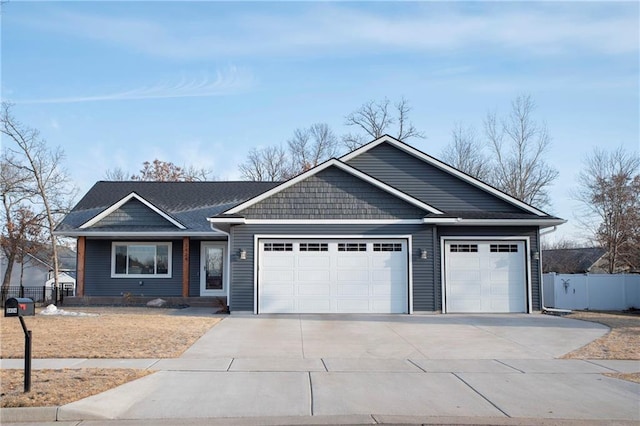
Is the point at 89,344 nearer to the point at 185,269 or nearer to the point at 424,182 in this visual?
the point at 185,269

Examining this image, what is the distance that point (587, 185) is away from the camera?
125 feet

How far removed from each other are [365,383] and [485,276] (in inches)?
458

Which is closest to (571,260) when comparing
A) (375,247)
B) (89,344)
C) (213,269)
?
(375,247)

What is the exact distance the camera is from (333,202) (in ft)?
62.5

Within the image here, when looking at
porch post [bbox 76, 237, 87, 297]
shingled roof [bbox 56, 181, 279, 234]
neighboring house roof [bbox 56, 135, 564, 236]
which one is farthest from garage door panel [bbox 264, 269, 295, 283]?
porch post [bbox 76, 237, 87, 297]

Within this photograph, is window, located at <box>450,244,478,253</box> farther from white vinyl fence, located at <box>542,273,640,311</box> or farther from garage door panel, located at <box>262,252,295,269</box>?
white vinyl fence, located at <box>542,273,640,311</box>

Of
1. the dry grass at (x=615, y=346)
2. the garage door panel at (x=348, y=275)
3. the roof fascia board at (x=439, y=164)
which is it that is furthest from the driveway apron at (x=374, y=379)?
the roof fascia board at (x=439, y=164)

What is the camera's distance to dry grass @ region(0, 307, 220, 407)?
8008mm

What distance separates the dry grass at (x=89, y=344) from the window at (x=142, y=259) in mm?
3095

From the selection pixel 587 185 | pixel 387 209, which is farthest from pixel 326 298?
pixel 587 185

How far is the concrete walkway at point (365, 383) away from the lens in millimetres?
7305

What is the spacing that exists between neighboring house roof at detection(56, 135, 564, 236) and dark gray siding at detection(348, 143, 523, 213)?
0.12ft

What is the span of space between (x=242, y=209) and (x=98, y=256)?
27.0ft

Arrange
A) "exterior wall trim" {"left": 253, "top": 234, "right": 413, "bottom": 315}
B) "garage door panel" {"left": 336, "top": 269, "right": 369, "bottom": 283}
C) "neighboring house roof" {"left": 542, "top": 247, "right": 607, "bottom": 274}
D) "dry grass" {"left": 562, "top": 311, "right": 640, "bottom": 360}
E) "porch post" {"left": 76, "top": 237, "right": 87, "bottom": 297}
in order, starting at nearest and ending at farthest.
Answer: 1. "dry grass" {"left": 562, "top": 311, "right": 640, "bottom": 360}
2. "exterior wall trim" {"left": 253, "top": 234, "right": 413, "bottom": 315}
3. "garage door panel" {"left": 336, "top": 269, "right": 369, "bottom": 283}
4. "porch post" {"left": 76, "top": 237, "right": 87, "bottom": 297}
5. "neighboring house roof" {"left": 542, "top": 247, "right": 607, "bottom": 274}
